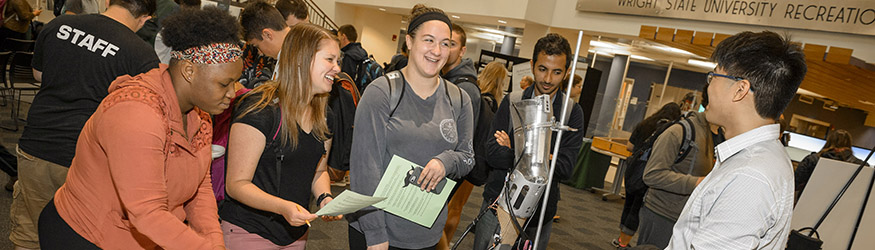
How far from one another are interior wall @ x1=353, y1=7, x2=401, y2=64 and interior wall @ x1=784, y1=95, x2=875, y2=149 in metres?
11.1

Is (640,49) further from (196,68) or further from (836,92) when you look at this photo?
(196,68)

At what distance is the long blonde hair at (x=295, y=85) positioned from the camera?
1744mm

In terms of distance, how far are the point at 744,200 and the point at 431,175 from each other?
95 centimetres

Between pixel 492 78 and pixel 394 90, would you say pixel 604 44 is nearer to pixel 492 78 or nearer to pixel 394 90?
pixel 492 78

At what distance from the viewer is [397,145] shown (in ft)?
6.15

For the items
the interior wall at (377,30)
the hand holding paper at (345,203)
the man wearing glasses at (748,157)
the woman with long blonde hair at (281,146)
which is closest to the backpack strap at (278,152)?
the woman with long blonde hair at (281,146)

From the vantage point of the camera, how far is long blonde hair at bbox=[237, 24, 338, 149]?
174 cm

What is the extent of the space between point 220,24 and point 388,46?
1451 centimetres

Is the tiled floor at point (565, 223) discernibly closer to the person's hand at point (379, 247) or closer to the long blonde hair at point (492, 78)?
the long blonde hair at point (492, 78)

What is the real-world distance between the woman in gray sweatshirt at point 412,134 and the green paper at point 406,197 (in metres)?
0.04

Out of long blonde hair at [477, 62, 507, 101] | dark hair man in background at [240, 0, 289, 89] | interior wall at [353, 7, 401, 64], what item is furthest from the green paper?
interior wall at [353, 7, 401, 64]

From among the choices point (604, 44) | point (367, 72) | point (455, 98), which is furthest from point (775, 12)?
point (455, 98)

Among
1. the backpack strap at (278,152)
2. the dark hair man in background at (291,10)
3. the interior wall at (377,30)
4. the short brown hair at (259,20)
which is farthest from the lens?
the interior wall at (377,30)

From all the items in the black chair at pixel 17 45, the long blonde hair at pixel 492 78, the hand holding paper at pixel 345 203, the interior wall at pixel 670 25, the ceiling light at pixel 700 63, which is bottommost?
the black chair at pixel 17 45
